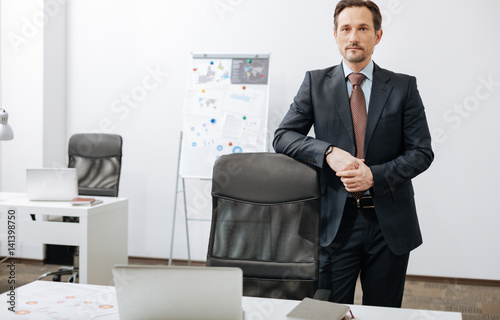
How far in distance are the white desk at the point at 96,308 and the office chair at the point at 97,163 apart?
7.37 ft

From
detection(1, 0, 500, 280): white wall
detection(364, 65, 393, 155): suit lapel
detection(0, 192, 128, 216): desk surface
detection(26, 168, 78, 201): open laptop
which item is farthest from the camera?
detection(1, 0, 500, 280): white wall

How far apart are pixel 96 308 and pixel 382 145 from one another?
1.20 meters

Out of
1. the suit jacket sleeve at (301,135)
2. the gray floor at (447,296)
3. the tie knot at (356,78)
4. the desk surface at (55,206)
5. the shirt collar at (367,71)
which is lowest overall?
the gray floor at (447,296)

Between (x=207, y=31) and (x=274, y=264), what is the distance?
3070mm

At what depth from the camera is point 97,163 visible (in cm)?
381

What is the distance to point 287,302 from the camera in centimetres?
146

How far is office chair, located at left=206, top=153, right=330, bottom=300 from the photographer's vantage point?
6.07 ft

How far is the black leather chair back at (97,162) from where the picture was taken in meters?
3.78

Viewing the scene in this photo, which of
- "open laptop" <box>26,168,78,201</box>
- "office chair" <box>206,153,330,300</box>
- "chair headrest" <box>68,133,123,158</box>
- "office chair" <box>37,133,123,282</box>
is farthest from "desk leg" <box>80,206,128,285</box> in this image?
"office chair" <box>206,153,330,300</box>

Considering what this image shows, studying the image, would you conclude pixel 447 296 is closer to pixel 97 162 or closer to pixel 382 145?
pixel 382 145

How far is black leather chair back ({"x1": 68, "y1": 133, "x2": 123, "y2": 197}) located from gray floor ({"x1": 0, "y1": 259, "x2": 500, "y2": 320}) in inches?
39.2

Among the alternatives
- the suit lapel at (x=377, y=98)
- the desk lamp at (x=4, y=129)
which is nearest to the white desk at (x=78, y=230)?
the desk lamp at (x=4, y=129)

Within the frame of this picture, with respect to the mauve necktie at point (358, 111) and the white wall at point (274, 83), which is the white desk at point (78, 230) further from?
the mauve necktie at point (358, 111)

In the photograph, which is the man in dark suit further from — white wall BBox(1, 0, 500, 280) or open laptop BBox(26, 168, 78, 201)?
white wall BBox(1, 0, 500, 280)
